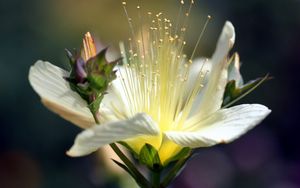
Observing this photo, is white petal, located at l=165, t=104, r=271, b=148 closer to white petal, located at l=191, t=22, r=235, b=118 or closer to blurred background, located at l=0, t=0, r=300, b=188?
white petal, located at l=191, t=22, r=235, b=118

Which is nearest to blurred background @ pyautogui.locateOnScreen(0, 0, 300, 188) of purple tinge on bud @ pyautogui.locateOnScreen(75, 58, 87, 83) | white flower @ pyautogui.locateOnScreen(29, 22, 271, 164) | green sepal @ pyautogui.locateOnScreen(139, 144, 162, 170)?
white flower @ pyautogui.locateOnScreen(29, 22, 271, 164)

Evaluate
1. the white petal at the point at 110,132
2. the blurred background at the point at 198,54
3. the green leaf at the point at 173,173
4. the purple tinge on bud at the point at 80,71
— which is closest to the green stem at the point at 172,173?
the green leaf at the point at 173,173

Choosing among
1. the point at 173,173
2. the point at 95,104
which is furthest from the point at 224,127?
the point at 95,104

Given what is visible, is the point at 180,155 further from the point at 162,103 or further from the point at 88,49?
the point at 88,49

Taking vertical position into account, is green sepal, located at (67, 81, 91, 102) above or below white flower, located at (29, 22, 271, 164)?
above

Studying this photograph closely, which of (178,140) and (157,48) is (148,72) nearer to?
(157,48)
